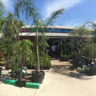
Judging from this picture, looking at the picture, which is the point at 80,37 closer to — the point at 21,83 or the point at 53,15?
the point at 53,15

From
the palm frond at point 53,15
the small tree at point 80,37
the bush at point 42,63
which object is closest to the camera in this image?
the palm frond at point 53,15

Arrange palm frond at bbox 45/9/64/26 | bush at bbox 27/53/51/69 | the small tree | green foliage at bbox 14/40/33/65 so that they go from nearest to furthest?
green foliage at bbox 14/40/33/65 < palm frond at bbox 45/9/64/26 < bush at bbox 27/53/51/69 < the small tree

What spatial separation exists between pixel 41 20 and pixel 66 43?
863cm

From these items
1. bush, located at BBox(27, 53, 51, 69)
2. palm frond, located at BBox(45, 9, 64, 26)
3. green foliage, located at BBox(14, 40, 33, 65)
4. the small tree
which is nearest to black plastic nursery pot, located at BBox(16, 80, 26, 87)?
green foliage, located at BBox(14, 40, 33, 65)

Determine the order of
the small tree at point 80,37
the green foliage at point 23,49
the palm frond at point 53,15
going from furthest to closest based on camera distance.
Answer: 1. the small tree at point 80,37
2. the palm frond at point 53,15
3. the green foliage at point 23,49

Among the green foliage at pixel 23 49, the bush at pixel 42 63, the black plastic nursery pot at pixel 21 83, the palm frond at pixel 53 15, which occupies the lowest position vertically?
the black plastic nursery pot at pixel 21 83

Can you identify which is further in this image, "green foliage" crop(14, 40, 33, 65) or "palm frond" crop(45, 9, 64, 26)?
"palm frond" crop(45, 9, 64, 26)

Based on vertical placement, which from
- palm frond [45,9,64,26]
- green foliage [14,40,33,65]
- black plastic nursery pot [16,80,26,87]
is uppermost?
palm frond [45,9,64,26]

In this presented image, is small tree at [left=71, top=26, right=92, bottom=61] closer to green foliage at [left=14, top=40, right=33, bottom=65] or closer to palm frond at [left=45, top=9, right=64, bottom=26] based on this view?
palm frond at [left=45, top=9, right=64, bottom=26]

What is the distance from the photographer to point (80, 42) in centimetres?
1255

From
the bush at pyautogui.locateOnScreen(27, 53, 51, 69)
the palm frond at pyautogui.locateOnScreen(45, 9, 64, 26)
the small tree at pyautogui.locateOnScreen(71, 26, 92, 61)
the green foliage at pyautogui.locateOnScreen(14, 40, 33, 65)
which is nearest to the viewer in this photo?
the green foliage at pyautogui.locateOnScreen(14, 40, 33, 65)

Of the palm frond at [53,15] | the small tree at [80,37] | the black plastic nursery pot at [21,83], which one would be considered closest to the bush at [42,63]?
the small tree at [80,37]

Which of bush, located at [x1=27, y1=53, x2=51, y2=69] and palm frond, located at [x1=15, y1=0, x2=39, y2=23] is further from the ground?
palm frond, located at [x1=15, y1=0, x2=39, y2=23]

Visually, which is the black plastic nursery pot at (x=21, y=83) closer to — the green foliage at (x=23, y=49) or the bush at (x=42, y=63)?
the green foliage at (x=23, y=49)
